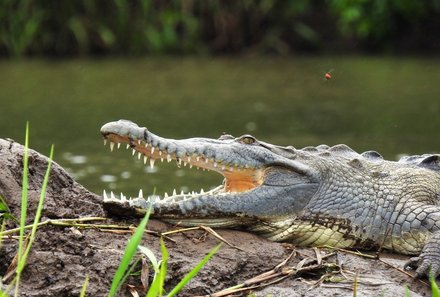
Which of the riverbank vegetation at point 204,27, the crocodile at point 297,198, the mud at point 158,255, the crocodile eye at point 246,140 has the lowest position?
the mud at point 158,255

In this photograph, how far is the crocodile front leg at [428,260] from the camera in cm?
500

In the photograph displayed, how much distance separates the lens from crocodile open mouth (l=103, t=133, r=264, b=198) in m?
5.22

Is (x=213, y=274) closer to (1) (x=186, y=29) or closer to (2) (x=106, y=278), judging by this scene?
(2) (x=106, y=278)

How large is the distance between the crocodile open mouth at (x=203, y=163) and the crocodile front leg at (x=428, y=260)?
3.10 feet

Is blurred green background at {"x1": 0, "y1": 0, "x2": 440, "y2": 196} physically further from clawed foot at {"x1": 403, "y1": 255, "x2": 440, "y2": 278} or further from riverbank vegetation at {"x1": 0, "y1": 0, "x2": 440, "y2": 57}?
clawed foot at {"x1": 403, "y1": 255, "x2": 440, "y2": 278}

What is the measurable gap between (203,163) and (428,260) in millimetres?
1273

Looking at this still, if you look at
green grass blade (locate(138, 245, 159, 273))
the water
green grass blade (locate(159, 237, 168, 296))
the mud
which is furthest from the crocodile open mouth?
the water

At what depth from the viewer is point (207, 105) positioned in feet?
55.7

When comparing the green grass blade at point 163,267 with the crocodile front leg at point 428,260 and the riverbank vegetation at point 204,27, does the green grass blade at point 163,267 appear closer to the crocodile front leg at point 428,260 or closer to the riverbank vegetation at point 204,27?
the crocodile front leg at point 428,260

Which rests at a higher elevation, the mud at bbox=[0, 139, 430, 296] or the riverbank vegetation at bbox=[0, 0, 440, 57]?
the riverbank vegetation at bbox=[0, 0, 440, 57]

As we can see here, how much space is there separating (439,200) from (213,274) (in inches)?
68.5

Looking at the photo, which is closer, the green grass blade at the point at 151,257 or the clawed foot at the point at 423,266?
the green grass blade at the point at 151,257

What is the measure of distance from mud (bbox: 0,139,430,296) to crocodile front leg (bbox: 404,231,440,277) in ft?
0.23

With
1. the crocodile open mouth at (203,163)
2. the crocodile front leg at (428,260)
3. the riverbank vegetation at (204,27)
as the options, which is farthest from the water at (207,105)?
the crocodile front leg at (428,260)
